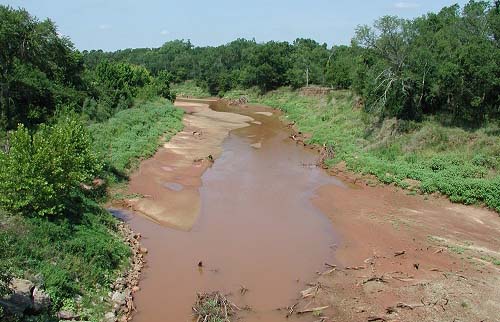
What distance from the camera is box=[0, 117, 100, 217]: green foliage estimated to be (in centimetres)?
1720

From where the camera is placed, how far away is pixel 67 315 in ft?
47.0

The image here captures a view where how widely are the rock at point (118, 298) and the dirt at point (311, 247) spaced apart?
0.58 meters

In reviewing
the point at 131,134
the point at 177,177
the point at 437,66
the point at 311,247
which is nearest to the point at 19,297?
the point at 311,247

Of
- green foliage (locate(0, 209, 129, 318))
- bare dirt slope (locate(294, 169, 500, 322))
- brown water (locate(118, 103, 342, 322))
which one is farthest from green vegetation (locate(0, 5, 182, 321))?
bare dirt slope (locate(294, 169, 500, 322))

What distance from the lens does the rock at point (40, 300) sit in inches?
526

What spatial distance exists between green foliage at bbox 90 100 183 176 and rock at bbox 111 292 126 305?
38.3 ft

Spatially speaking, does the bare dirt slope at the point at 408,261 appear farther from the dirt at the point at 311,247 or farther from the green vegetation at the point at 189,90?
the green vegetation at the point at 189,90

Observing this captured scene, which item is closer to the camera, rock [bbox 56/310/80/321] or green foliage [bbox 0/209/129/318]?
rock [bbox 56/310/80/321]

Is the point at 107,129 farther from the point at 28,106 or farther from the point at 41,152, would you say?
the point at 41,152

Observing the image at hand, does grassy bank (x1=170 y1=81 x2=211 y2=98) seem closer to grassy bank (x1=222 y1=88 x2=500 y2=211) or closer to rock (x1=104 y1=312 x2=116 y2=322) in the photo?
grassy bank (x1=222 y1=88 x2=500 y2=211)

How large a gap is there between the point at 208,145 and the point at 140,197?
18005mm

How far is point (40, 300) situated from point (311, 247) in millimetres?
12715

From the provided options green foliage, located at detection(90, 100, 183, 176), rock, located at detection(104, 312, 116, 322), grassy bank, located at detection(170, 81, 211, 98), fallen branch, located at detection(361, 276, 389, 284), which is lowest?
rock, located at detection(104, 312, 116, 322)

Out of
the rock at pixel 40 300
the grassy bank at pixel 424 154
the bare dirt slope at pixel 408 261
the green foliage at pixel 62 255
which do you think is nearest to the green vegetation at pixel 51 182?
the green foliage at pixel 62 255
